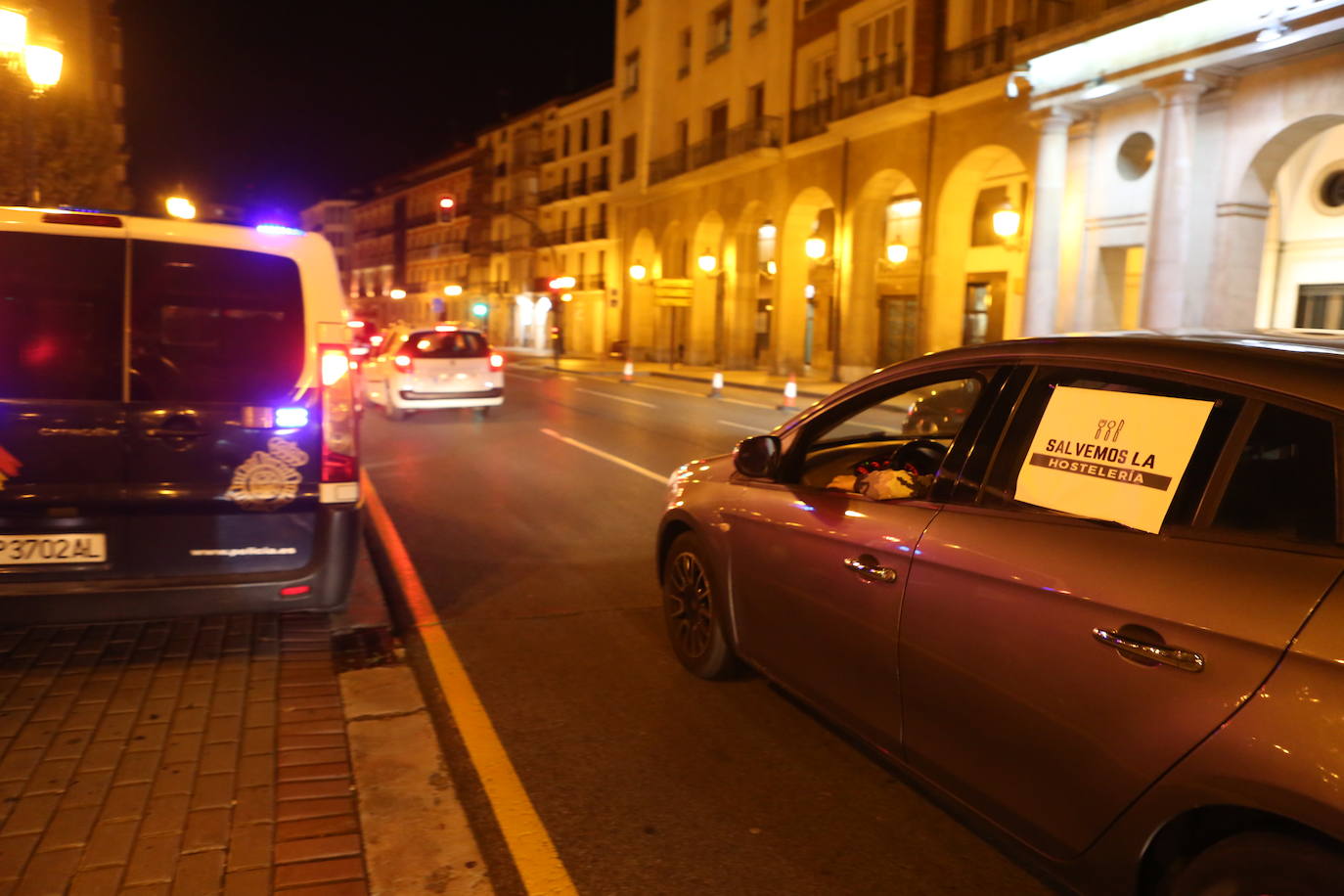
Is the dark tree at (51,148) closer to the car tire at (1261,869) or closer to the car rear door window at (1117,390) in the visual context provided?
the car rear door window at (1117,390)

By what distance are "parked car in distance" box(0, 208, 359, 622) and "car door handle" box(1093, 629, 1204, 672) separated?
370cm

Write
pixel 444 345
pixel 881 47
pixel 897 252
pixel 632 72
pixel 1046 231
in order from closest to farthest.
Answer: pixel 444 345, pixel 1046 231, pixel 897 252, pixel 881 47, pixel 632 72

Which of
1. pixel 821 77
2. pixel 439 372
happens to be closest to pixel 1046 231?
pixel 439 372

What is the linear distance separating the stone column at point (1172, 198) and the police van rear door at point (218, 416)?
1731 cm

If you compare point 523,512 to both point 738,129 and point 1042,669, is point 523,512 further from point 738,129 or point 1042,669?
point 738,129

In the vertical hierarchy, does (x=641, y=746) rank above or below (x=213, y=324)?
below

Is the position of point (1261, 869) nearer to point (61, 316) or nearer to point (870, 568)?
point (870, 568)

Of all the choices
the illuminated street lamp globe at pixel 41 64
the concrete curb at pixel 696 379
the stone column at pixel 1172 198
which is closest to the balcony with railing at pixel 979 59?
the stone column at pixel 1172 198

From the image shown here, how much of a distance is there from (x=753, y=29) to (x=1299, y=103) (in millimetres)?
22637

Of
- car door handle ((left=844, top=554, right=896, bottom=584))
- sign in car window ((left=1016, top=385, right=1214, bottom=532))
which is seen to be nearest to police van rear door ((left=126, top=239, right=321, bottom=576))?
car door handle ((left=844, top=554, right=896, bottom=584))

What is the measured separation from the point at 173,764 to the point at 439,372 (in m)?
13.1

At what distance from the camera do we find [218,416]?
461 cm

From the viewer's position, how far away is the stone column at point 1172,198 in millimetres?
17781

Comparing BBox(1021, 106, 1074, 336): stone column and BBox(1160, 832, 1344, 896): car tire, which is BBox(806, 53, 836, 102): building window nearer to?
BBox(1021, 106, 1074, 336): stone column
